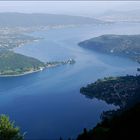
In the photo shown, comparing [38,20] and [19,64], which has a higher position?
[19,64]

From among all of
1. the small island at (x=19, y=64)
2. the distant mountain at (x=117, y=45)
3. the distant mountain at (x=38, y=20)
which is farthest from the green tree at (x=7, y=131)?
the distant mountain at (x=38, y=20)

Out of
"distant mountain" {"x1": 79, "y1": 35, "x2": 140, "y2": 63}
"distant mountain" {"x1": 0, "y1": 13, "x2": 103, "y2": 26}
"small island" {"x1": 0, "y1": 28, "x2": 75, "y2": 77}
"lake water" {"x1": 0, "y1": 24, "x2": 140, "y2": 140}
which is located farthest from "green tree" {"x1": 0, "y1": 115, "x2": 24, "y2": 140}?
"distant mountain" {"x1": 0, "y1": 13, "x2": 103, "y2": 26}

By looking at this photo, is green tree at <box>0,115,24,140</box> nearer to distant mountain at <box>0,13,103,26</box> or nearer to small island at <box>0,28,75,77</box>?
small island at <box>0,28,75,77</box>

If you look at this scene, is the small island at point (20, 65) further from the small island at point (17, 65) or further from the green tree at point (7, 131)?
the green tree at point (7, 131)

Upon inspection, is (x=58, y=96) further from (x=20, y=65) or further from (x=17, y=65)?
(x=17, y=65)

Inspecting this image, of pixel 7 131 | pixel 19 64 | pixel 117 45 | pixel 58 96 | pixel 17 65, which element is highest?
pixel 7 131

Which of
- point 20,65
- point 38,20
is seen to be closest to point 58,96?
point 20,65

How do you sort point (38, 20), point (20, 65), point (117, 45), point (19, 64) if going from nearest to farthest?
point (20, 65) → point (19, 64) → point (117, 45) → point (38, 20)
